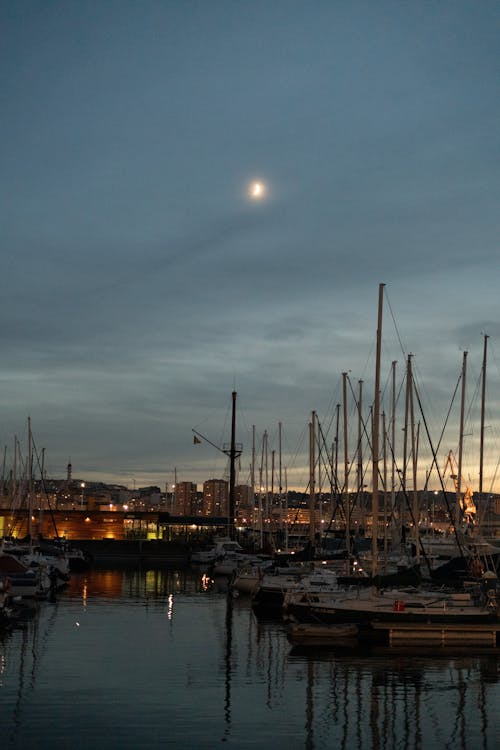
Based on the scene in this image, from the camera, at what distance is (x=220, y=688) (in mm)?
25203

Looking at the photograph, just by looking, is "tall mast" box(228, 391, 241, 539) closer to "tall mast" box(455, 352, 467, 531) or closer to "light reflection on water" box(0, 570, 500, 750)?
"tall mast" box(455, 352, 467, 531)

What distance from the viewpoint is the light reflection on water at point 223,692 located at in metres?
20.1

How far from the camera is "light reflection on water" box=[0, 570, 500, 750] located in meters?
20.1

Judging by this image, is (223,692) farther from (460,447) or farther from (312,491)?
(312,491)

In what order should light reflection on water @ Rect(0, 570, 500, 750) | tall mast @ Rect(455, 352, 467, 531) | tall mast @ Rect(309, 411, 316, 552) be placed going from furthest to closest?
tall mast @ Rect(309, 411, 316, 552) < tall mast @ Rect(455, 352, 467, 531) < light reflection on water @ Rect(0, 570, 500, 750)

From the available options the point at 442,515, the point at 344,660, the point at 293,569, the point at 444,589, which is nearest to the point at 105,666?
the point at 344,660

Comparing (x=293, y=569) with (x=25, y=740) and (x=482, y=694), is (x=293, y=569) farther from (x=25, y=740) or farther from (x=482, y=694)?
(x=25, y=740)

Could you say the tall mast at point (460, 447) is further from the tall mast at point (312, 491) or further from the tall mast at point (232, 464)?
the tall mast at point (232, 464)

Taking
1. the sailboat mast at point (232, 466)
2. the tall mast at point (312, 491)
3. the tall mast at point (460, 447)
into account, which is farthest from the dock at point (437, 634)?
the sailboat mast at point (232, 466)

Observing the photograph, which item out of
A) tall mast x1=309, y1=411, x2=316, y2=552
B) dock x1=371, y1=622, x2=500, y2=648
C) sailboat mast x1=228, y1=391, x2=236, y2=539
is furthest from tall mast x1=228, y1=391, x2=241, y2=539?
dock x1=371, y1=622, x2=500, y2=648

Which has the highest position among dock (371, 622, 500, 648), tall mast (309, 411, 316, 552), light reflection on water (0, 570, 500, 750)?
tall mast (309, 411, 316, 552)

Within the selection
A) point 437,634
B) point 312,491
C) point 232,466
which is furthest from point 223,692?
point 232,466

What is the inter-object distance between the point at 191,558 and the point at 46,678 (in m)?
65.8

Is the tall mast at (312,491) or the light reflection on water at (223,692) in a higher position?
the tall mast at (312,491)
